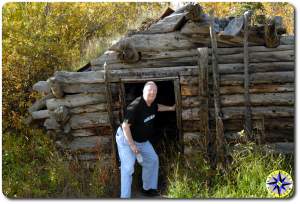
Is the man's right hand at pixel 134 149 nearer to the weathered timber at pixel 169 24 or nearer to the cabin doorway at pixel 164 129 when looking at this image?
the cabin doorway at pixel 164 129

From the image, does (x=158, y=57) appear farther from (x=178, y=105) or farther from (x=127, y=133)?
(x=127, y=133)

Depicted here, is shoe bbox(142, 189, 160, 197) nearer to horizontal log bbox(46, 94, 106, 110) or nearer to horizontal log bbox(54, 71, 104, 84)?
horizontal log bbox(46, 94, 106, 110)

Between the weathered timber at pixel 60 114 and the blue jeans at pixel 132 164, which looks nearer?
the blue jeans at pixel 132 164

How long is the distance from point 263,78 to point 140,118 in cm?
208

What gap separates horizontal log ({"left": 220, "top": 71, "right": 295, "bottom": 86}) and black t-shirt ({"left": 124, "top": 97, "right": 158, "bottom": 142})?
132 cm

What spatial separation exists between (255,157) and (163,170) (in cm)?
161

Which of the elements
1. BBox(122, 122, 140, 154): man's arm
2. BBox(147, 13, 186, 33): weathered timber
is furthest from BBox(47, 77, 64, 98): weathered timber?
BBox(147, 13, 186, 33): weathered timber

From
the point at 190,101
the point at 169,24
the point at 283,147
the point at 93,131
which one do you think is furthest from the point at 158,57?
the point at 283,147

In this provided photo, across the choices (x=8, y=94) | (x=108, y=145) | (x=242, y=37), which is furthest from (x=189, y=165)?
(x=8, y=94)

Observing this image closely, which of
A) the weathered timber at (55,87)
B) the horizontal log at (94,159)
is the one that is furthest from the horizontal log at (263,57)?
the weathered timber at (55,87)

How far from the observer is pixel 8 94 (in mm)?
9531

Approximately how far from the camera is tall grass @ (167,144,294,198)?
736cm

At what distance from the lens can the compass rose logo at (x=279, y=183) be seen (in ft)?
23.5

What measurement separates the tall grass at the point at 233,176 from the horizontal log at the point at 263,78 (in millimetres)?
1007
